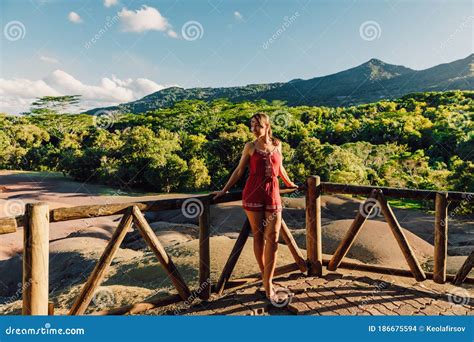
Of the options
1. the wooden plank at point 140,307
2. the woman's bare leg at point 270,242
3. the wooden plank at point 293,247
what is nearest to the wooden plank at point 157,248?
the wooden plank at point 140,307

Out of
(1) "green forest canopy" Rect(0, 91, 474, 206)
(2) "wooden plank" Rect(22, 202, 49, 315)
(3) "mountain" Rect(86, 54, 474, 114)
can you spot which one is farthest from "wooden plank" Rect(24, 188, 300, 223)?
(3) "mountain" Rect(86, 54, 474, 114)

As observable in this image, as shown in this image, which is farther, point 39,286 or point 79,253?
point 79,253

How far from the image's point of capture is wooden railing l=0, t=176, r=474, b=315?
347 cm

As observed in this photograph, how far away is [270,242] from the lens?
4461 millimetres

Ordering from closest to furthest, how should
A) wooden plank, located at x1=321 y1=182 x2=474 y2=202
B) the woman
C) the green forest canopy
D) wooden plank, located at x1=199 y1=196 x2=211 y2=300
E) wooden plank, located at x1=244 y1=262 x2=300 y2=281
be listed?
the woman, wooden plank, located at x1=199 y1=196 x2=211 y2=300, wooden plank, located at x1=321 y1=182 x2=474 y2=202, wooden plank, located at x1=244 y1=262 x2=300 y2=281, the green forest canopy

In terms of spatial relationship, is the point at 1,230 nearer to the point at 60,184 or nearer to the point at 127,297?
the point at 127,297

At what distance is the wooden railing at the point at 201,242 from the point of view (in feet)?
11.4

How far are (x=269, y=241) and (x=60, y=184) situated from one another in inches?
1021

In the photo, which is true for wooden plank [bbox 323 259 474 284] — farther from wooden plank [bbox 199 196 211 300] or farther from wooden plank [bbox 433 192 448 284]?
wooden plank [bbox 199 196 211 300]

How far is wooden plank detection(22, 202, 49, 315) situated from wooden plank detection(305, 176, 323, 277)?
324 cm

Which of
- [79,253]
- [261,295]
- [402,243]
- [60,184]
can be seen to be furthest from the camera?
[60,184]

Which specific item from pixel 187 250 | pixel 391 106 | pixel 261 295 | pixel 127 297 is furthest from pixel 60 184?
pixel 391 106

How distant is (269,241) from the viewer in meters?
4.46

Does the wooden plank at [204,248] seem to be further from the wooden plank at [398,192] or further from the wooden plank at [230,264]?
the wooden plank at [398,192]
